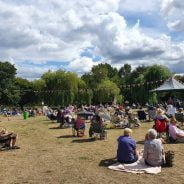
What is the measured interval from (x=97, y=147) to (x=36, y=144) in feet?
9.30

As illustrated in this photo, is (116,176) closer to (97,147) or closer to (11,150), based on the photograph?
(97,147)

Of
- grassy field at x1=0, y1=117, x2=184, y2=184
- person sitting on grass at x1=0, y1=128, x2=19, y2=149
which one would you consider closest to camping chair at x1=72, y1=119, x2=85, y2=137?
grassy field at x1=0, y1=117, x2=184, y2=184

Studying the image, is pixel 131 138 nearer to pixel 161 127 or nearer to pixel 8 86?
pixel 161 127

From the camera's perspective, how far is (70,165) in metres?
10.5

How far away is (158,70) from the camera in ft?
200

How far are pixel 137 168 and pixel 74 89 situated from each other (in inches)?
1881

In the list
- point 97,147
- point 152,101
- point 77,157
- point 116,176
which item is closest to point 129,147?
point 116,176

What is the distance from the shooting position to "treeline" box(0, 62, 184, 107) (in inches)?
2249

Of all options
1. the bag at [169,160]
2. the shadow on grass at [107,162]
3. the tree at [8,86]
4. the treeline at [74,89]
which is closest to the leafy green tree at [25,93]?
the treeline at [74,89]

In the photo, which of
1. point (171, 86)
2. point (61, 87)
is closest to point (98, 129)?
point (171, 86)

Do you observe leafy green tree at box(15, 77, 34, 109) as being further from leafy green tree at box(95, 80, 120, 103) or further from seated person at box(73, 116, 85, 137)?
seated person at box(73, 116, 85, 137)

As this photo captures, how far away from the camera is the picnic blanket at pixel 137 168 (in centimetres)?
938

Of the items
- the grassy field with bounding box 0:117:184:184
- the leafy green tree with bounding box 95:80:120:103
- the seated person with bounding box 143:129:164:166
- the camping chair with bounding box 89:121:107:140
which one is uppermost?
the leafy green tree with bounding box 95:80:120:103

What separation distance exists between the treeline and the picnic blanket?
4411 centimetres
